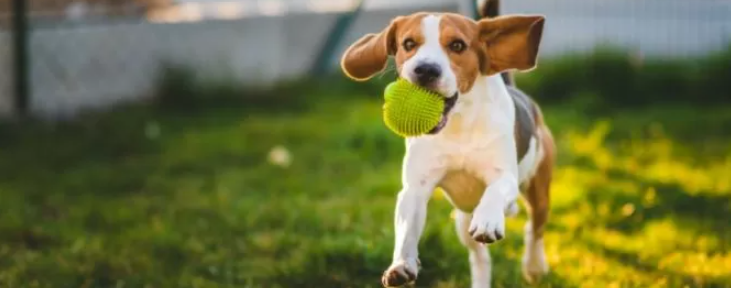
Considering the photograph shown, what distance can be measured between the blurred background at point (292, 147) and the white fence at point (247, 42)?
0.02m

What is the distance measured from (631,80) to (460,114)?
21.8ft

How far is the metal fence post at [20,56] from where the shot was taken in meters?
8.95

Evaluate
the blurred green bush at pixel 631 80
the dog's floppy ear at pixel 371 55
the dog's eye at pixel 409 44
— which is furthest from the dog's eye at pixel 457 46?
the blurred green bush at pixel 631 80

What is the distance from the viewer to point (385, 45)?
420 centimetres

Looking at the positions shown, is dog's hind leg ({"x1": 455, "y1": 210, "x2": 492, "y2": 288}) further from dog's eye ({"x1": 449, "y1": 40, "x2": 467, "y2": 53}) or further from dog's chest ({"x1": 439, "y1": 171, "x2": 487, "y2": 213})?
dog's eye ({"x1": 449, "y1": 40, "x2": 467, "y2": 53})

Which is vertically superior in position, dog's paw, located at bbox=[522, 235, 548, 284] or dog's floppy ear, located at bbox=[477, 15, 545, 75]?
dog's floppy ear, located at bbox=[477, 15, 545, 75]

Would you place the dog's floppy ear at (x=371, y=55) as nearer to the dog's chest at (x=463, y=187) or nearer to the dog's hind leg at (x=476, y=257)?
the dog's chest at (x=463, y=187)

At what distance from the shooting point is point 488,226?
3.87 m

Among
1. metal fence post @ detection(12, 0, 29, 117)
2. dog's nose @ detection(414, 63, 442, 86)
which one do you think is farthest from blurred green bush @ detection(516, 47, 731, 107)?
dog's nose @ detection(414, 63, 442, 86)

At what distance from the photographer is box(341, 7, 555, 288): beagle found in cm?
394

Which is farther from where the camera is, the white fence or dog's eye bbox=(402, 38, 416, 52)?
the white fence

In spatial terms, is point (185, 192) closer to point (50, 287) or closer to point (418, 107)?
point (50, 287)

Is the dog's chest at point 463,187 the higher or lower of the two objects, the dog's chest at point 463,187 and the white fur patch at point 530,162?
the higher

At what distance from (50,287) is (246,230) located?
133cm
